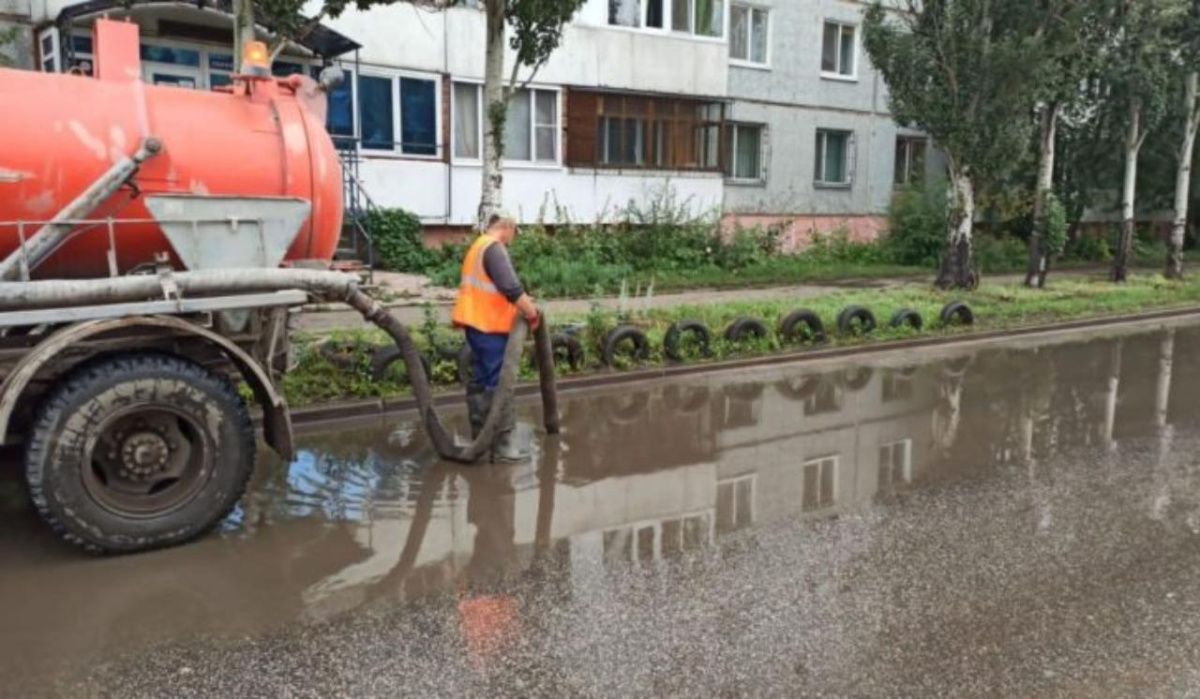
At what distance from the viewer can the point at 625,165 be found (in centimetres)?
2114

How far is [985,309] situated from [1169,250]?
9126mm

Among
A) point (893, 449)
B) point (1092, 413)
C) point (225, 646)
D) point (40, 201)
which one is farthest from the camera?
point (1092, 413)

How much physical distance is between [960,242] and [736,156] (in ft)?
27.8

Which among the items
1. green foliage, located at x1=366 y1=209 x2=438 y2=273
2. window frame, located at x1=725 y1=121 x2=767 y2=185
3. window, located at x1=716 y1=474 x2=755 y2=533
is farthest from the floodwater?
window frame, located at x1=725 y1=121 x2=767 y2=185

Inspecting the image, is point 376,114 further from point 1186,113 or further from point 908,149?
point 1186,113

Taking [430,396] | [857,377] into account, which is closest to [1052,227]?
[857,377]

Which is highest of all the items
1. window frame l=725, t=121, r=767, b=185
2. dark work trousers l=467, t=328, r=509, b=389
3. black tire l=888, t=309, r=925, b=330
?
window frame l=725, t=121, r=767, b=185

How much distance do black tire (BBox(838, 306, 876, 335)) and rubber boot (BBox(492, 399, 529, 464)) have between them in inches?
253

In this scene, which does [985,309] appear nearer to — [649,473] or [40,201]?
[649,473]

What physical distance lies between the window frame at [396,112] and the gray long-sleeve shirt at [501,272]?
1145 cm

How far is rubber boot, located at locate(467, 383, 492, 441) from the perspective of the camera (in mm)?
6914

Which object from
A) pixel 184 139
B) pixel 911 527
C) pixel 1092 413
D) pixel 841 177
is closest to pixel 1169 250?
pixel 841 177

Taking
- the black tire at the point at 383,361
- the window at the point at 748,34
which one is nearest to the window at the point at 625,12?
the window at the point at 748,34

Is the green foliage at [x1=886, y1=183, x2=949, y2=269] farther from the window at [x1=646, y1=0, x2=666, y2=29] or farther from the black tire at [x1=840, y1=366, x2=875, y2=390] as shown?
the black tire at [x1=840, y1=366, x2=875, y2=390]
